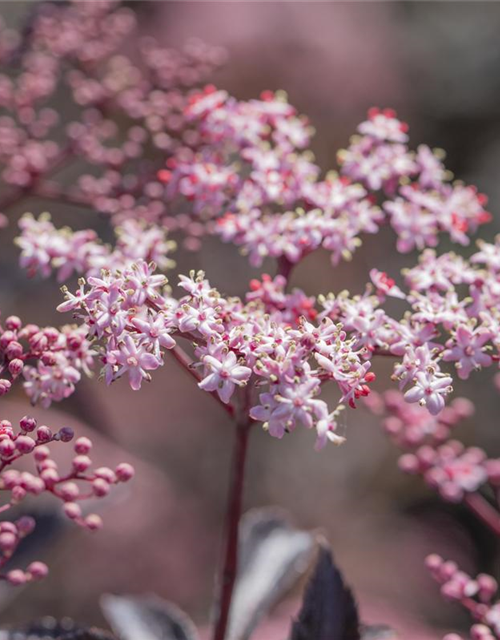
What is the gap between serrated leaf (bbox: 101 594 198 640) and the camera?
4.86ft

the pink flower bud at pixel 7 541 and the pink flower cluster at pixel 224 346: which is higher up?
the pink flower cluster at pixel 224 346

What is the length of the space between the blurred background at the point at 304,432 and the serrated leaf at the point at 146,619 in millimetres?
851

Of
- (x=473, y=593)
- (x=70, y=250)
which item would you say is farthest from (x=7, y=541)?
(x=473, y=593)

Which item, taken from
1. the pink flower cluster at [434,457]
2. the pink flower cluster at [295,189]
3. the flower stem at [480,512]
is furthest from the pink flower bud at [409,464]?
the pink flower cluster at [295,189]

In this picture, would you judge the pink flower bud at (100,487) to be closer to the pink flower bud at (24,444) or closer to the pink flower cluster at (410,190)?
the pink flower bud at (24,444)

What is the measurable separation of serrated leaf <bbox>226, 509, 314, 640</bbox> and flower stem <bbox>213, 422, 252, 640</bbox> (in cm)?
19

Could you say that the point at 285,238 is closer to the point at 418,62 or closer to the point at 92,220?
the point at 92,220

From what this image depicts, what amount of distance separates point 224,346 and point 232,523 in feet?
1.18

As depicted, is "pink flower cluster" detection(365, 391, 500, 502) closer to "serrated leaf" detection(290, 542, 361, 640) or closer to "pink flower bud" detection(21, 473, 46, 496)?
"serrated leaf" detection(290, 542, 361, 640)

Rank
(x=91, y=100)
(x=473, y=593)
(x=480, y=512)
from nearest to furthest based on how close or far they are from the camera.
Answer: (x=473, y=593) → (x=480, y=512) → (x=91, y=100)

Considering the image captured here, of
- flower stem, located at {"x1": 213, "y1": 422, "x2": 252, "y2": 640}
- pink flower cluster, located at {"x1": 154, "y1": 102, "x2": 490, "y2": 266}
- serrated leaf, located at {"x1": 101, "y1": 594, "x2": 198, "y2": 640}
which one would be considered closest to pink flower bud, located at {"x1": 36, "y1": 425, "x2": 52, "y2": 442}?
flower stem, located at {"x1": 213, "y1": 422, "x2": 252, "y2": 640}

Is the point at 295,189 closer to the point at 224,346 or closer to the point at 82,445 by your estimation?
Result: the point at 224,346

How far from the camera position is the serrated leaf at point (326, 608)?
1263 mm

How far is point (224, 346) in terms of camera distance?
3.35 ft
